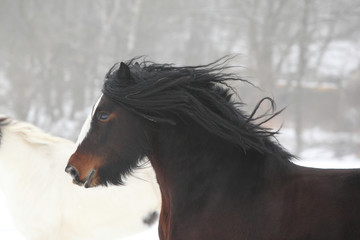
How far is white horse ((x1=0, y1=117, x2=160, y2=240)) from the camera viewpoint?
163 inches

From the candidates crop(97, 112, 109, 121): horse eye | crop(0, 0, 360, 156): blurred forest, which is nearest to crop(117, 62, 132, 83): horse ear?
crop(97, 112, 109, 121): horse eye

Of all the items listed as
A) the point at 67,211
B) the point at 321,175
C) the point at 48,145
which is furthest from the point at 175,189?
the point at 48,145

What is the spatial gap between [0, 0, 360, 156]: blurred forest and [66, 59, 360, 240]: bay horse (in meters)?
16.0

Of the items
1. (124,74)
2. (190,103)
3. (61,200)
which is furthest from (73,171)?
(61,200)

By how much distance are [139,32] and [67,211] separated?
17647 millimetres

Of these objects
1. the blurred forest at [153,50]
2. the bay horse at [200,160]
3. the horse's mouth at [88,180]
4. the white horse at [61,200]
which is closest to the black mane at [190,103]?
the bay horse at [200,160]

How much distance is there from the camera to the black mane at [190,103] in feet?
7.93

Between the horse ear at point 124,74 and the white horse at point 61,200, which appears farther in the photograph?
the white horse at point 61,200

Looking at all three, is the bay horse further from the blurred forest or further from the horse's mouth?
the blurred forest

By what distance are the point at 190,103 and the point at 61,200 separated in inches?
87.6

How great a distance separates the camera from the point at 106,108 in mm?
2494

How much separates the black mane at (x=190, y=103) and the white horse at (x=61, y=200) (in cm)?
176

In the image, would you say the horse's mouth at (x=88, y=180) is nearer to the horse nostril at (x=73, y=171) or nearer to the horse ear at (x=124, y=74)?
the horse nostril at (x=73, y=171)

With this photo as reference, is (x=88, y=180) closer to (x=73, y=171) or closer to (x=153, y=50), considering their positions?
(x=73, y=171)
